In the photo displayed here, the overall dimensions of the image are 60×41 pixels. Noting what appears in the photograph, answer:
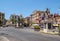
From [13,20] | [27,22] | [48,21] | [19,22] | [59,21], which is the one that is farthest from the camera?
[13,20]

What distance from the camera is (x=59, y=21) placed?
107 m

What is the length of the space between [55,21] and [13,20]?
94375 mm

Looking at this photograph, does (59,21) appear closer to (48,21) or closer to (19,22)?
(48,21)

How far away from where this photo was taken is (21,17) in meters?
168

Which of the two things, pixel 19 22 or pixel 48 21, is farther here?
pixel 19 22

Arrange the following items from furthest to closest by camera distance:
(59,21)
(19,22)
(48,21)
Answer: (19,22)
(59,21)
(48,21)

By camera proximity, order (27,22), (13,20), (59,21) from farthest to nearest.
Answer: 1. (13,20)
2. (27,22)
3. (59,21)

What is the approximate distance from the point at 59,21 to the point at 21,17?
214ft

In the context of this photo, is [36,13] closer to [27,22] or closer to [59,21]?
[27,22]

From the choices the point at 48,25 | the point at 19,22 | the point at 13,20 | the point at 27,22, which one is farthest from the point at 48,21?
the point at 13,20

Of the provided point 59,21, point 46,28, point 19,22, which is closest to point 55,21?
point 59,21

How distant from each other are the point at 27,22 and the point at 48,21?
11385cm

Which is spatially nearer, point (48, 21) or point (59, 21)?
point (48, 21)

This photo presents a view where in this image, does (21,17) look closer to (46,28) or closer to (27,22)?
(27,22)
